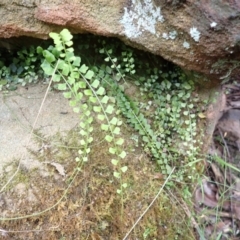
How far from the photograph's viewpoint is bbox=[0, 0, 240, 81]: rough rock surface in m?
1.65

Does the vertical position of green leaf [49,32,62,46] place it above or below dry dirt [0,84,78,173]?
above

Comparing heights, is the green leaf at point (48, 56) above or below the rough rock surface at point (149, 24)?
below

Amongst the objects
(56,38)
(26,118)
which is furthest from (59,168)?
(56,38)

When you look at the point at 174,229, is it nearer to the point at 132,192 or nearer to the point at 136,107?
the point at 132,192

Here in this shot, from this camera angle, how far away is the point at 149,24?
5.83ft

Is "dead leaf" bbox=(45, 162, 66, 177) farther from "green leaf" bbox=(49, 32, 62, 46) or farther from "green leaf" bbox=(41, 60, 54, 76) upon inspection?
"green leaf" bbox=(49, 32, 62, 46)

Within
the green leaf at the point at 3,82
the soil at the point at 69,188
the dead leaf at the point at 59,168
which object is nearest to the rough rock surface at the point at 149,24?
the green leaf at the point at 3,82

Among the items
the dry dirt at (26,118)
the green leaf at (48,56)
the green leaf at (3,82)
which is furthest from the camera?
the green leaf at (3,82)

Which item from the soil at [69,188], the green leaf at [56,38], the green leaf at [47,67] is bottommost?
the soil at [69,188]

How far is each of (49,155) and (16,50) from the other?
0.64 metres

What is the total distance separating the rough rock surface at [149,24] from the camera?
5.43 feet

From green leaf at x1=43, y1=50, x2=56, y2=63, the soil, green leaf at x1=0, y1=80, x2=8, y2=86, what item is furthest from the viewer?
green leaf at x1=0, y1=80, x2=8, y2=86

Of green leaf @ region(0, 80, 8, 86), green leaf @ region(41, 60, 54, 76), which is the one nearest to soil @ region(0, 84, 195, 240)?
green leaf @ region(0, 80, 8, 86)

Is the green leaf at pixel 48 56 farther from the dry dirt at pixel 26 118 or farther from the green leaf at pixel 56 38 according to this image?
the dry dirt at pixel 26 118
